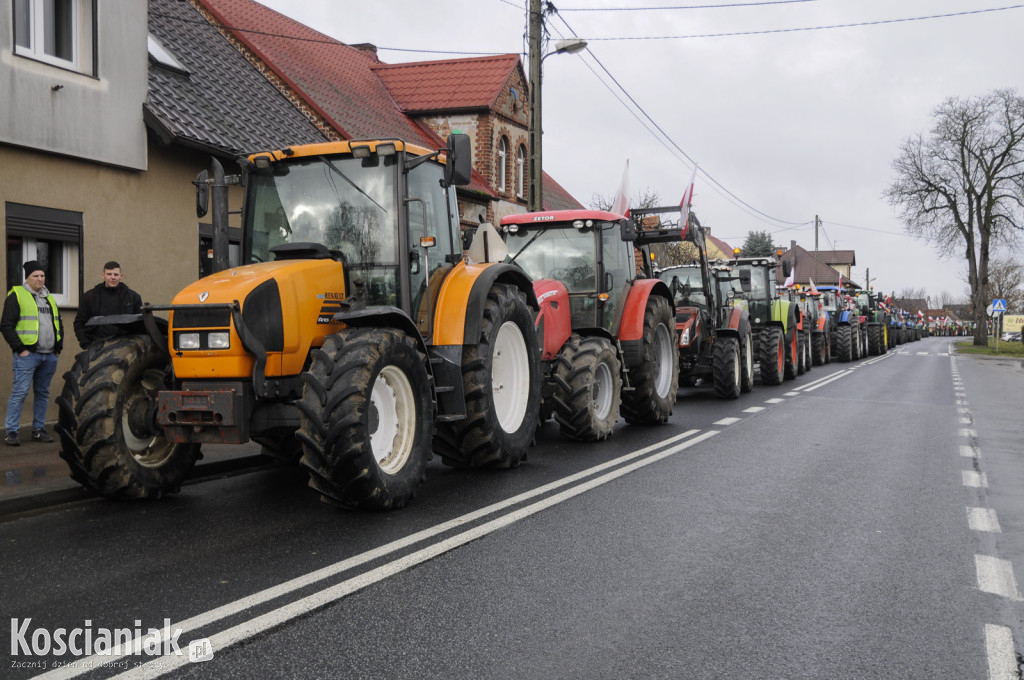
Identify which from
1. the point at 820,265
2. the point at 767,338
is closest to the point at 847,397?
the point at 767,338

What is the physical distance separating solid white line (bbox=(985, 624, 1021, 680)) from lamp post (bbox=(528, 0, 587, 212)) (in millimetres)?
13419

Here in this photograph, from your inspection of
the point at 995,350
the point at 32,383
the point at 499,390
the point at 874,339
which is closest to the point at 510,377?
the point at 499,390

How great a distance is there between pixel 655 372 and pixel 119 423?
6721 millimetres

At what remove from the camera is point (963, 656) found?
384 centimetres

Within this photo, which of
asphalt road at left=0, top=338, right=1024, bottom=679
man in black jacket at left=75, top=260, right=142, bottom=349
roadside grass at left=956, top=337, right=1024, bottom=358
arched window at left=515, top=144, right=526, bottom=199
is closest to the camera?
asphalt road at left=0, top=338, right=1024, bottom=679

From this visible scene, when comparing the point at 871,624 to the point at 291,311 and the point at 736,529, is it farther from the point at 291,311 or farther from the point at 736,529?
the point at 291,311

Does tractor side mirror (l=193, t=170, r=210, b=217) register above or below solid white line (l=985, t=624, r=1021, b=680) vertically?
above

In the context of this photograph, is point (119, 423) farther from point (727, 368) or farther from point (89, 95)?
point (727, 368)

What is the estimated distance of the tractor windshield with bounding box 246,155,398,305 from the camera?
271 inches

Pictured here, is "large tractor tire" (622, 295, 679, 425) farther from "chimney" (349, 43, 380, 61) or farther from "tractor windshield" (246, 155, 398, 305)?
"chimney" (349, 43, 380, 61)

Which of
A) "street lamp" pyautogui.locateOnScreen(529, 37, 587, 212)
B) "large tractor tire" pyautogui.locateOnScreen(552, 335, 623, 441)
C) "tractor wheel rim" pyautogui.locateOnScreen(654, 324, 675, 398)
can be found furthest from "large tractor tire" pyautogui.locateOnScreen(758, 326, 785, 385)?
"large tractor tire" pyautogui.locateOnScreen(552, 335, 623, 441)

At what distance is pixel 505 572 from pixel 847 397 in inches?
494

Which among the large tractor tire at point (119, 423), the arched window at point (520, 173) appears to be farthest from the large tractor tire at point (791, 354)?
the large tractor tire at point (119, 423)

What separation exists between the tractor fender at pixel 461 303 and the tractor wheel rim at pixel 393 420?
2.84 ft
